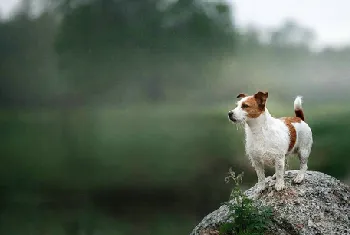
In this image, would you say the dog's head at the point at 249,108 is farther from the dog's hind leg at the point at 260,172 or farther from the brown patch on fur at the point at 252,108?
the dog's hind leg at the point at 260,172

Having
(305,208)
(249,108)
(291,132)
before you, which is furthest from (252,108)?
(305,208)

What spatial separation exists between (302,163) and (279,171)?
0.16 m

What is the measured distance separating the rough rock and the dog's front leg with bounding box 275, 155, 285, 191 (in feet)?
0.12

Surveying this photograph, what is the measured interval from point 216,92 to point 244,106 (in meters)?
1.14

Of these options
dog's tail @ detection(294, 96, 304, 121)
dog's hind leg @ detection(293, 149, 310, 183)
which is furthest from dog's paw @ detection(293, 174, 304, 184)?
dog's tail @ detection(294, 96, 304, 121)

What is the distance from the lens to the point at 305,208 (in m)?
2.45

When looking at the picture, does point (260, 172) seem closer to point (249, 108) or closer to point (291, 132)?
point (291, 132)

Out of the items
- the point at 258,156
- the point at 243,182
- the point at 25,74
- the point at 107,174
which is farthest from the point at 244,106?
the point at 25,74

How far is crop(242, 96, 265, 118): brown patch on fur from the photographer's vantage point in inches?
91.3

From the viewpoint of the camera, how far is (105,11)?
3471mm

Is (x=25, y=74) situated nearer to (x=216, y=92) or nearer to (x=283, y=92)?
(x=216, y=92)

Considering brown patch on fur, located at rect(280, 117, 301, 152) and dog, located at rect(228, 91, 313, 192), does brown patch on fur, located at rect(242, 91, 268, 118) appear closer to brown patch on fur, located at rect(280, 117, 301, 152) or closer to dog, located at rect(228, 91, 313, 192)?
dog, located at rect(228, 91, 313, 192)

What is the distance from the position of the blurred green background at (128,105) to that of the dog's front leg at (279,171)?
92 cm

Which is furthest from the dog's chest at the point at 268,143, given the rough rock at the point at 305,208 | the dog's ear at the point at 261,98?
the rough rock at the point at 305,208
